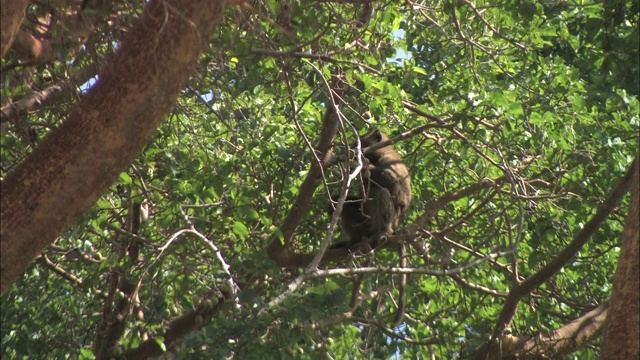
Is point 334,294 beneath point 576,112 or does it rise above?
beneath

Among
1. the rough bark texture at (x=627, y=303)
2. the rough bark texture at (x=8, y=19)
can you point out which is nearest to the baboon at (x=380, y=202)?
the rough bark texture at (x=8, y=19)

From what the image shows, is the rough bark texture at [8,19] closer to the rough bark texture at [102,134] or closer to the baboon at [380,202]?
the rough bark texture at [102,134]

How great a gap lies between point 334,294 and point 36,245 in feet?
6.56

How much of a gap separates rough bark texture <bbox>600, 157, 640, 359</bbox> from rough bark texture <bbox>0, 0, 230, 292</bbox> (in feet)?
5.56

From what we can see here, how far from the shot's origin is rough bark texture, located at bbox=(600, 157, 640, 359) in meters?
3.04

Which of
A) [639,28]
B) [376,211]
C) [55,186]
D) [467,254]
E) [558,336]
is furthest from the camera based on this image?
[376,211]

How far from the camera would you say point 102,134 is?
3.38m

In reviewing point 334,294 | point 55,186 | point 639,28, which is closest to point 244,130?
point 334,294

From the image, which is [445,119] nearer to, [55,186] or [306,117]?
[306,117]

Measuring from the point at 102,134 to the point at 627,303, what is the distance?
1.89 metres

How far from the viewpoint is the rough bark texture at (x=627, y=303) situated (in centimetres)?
304

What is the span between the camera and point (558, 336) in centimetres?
623

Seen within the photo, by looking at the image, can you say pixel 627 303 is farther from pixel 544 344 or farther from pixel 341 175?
pixel 341 175

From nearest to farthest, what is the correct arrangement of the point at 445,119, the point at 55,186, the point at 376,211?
the point at 55,186 < the point at 445,119 < the point at 376,211
